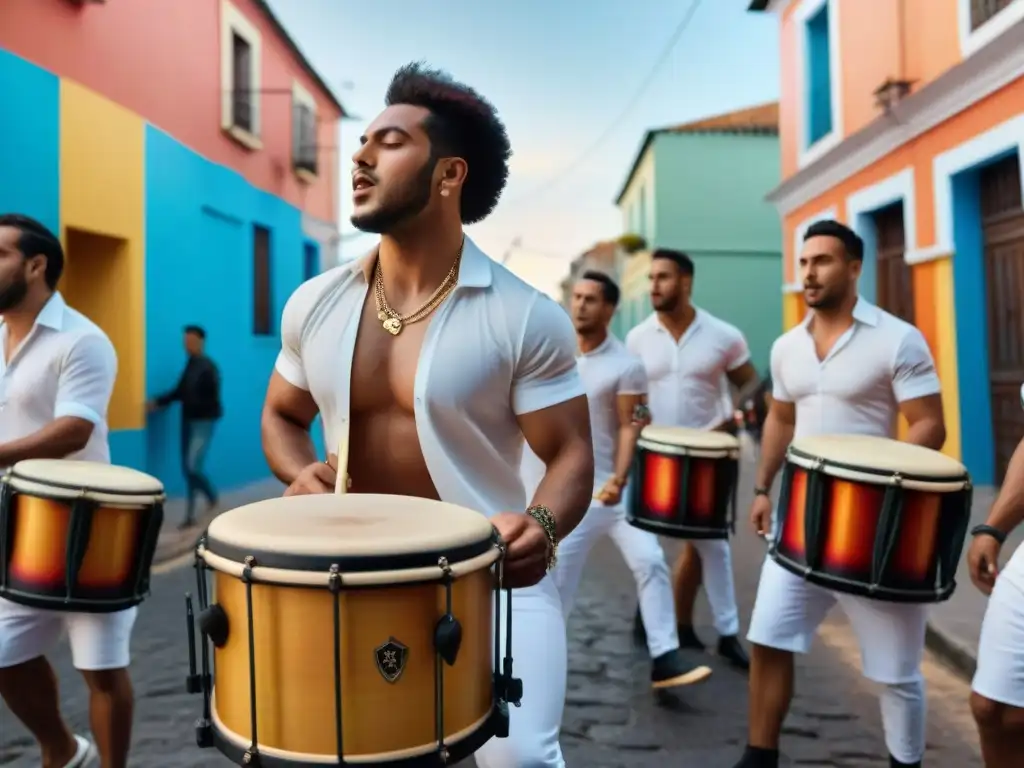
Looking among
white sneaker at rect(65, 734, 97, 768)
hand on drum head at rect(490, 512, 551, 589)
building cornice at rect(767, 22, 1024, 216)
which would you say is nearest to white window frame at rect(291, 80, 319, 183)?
building cornice at rect(767, 22, 1024, 216)

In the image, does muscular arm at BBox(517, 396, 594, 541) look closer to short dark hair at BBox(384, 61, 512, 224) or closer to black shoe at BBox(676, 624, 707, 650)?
short dark hair at BBox(384, 61, 512, 224)

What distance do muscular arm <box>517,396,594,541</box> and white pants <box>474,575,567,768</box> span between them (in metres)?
0.20

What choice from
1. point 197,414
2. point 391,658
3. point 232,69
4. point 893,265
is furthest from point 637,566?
point 232,69

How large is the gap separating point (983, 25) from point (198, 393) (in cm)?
804

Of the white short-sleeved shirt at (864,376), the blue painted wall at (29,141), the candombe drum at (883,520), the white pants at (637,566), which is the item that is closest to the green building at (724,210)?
the blue painted wall at (29,141)

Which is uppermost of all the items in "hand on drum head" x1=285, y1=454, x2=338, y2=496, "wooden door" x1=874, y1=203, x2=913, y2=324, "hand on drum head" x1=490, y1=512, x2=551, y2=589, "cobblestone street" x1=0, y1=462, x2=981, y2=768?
"wooden door" x1=874, y1=203, x2=913, y2=324

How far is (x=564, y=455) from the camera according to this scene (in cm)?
237

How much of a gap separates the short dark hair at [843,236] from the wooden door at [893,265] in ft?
24.4

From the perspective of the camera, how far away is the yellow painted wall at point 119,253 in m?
9.61

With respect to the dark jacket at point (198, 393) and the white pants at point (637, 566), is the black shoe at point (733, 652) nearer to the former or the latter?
the white pants at point (637, 566)

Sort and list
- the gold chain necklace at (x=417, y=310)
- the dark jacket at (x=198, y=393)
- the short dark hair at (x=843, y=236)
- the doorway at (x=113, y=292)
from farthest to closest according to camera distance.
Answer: the doorway at (x=113, y=292) → the dark jacket at (x=198, y=393) → the short dark hair at (x=843, y=236) → the gold chain necklace at (x=417, y=310)

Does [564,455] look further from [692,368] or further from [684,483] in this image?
[692,368]

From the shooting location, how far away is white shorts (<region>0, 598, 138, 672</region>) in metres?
3.18

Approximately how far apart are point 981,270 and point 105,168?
8600 mm
